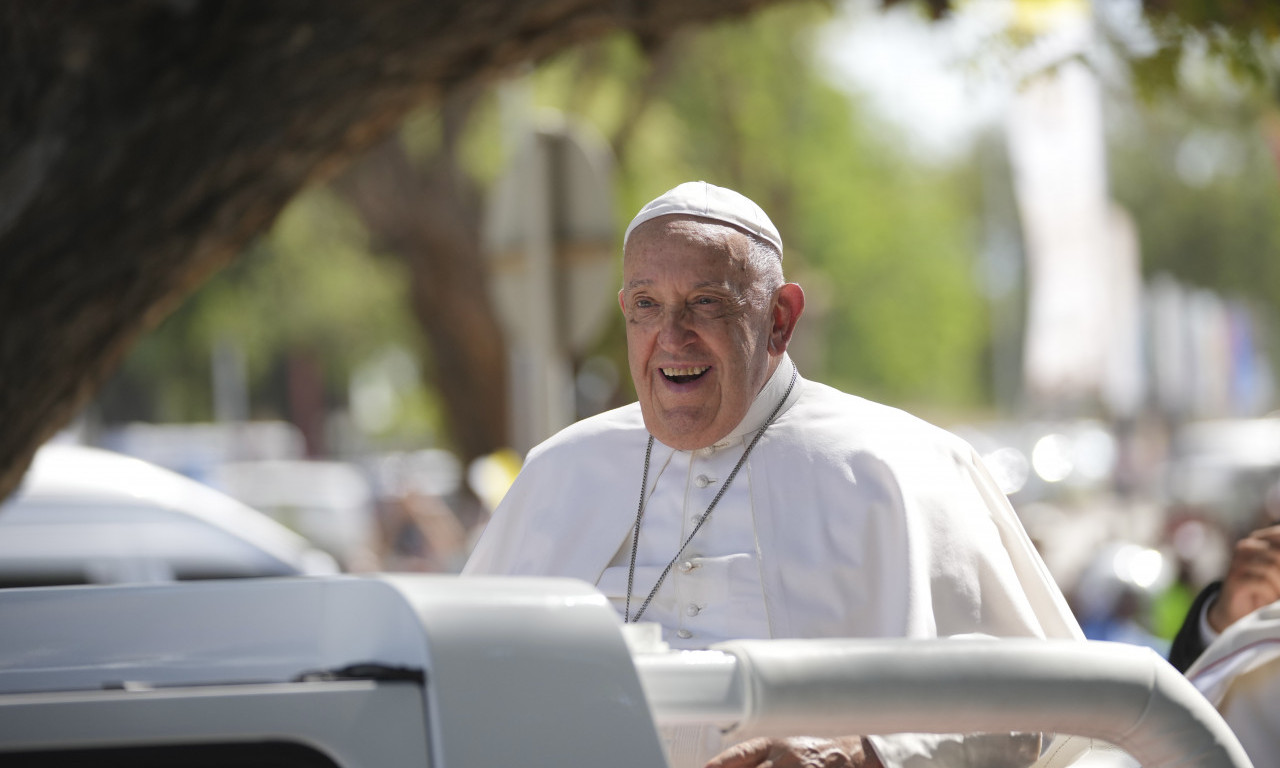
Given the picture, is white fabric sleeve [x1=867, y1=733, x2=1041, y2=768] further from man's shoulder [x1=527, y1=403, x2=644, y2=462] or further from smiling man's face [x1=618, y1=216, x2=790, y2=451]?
man's shoulder [x1=527, y1=403, x2=644, y2=462]

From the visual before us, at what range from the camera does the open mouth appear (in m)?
3.22

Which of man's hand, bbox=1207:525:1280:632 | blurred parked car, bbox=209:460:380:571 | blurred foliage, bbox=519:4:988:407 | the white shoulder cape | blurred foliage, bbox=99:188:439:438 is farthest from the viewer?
blurred foliage, bbox=99:188:439:438

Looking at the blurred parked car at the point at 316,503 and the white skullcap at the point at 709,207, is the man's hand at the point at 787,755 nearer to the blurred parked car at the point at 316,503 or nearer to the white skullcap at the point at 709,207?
the white skullcap at the point at 709,207

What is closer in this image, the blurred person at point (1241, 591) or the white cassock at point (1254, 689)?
the white cassock at point (1254, 689)

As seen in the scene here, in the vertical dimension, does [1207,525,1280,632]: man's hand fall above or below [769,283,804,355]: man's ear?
below

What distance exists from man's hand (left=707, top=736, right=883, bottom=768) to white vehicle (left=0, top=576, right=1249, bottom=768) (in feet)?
2.57

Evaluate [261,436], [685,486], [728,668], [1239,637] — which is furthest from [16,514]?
[261,436]

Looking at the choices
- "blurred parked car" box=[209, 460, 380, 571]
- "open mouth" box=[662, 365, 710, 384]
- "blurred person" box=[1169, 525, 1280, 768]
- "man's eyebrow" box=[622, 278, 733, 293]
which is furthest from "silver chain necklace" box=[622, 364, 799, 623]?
"blurred parked car" box=[209, 460, 380, 571]

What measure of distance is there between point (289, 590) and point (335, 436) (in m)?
65.7

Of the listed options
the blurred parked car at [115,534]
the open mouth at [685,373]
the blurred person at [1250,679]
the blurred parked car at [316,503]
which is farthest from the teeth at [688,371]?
the blurred parked car at [316,503]

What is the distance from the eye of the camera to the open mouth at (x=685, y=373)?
3.22 meters

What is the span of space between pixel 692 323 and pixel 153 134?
6.13 feet

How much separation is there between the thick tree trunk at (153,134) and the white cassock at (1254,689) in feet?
8.77

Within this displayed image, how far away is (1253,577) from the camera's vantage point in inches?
138
